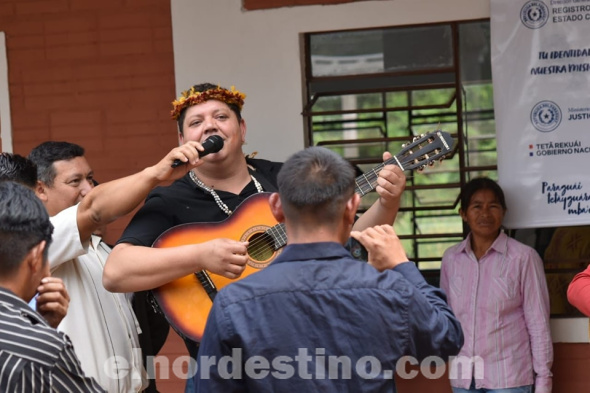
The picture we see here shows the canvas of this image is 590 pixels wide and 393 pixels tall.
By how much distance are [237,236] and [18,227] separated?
4.01 ft

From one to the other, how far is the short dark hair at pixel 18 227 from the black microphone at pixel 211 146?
3.05 feet

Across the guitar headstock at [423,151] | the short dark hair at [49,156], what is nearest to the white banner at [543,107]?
the guitar headstock at [423,151]

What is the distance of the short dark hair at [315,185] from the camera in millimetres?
2686

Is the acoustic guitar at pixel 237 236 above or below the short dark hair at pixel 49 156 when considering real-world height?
below

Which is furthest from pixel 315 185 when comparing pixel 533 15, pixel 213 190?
pixel 533 15

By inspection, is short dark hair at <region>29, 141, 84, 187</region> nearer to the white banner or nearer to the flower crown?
the flower crown

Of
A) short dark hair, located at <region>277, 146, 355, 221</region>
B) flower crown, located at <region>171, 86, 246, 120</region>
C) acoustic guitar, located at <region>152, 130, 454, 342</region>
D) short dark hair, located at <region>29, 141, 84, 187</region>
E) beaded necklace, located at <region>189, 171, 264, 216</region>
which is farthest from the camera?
short dark hair, located at <region>29, 141, 84, 187</region>

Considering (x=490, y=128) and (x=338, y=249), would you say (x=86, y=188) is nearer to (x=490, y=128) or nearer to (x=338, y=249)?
(x=338, y=249)

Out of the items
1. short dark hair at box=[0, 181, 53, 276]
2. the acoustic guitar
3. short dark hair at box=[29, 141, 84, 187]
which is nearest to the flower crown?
the acoustic guitar

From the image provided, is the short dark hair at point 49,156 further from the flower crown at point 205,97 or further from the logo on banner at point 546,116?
the logo on banner at point 546,116

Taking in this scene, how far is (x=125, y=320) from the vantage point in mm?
4086

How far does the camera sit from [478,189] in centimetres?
562

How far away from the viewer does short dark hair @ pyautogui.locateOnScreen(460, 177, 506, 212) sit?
554 cm

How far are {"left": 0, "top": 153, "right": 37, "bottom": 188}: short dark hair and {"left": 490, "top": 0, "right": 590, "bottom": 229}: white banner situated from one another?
2.80 metres
